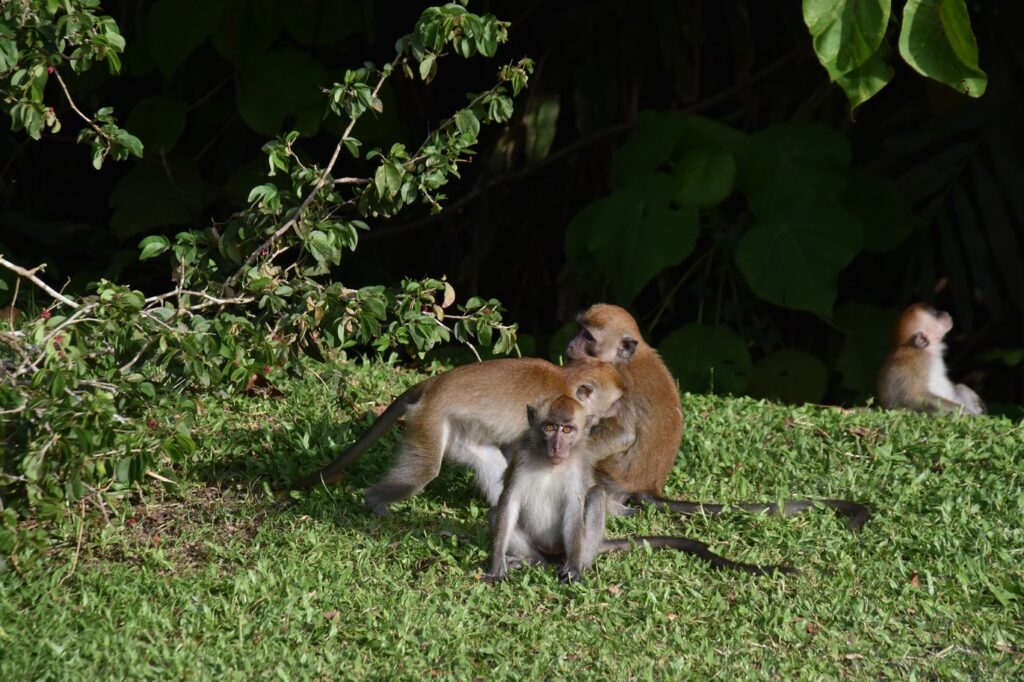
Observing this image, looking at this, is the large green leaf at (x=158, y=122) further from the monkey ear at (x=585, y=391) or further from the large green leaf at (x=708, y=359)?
the monkey ear at (x=585, y=391)

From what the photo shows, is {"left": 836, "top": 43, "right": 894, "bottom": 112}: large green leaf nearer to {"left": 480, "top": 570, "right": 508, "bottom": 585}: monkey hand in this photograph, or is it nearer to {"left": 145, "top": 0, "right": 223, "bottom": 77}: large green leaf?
{"left": 480, "top": 570, "right": 508, "bottom": 585}: monkey hand

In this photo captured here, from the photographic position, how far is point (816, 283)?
8.83m

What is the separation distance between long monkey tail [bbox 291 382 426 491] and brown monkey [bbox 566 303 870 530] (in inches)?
36.3

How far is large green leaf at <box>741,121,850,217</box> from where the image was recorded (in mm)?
9242

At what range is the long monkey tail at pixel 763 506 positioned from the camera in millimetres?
6137

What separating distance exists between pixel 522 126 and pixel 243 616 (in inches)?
247

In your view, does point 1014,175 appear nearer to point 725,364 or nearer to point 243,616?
point 725,364

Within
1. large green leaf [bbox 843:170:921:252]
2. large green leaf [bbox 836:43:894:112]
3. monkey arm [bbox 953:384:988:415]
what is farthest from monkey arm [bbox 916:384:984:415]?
large green leaf [bbox 836:43:894:112]

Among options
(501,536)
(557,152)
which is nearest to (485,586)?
(501,536)

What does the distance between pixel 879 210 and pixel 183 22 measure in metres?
5.05

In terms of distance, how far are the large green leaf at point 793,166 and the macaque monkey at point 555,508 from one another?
4.14m

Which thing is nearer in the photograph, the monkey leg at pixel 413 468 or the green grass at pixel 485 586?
the green grass at pixel 485 586

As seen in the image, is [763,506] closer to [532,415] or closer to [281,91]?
[532,415]

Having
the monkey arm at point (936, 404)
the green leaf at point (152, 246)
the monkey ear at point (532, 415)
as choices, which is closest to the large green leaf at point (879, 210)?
the monkey arm at point (936, 404)
